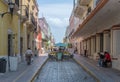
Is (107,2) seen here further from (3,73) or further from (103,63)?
(103,63)

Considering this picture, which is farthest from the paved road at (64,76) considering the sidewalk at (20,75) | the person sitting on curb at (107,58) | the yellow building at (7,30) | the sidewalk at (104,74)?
the yellow building at (7,30)

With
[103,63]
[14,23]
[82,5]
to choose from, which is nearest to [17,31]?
[14,23]

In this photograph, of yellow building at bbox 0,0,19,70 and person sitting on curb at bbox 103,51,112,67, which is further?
person sitting on curb at bbox 103,51,112,67

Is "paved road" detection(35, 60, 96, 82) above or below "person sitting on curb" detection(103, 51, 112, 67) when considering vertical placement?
below

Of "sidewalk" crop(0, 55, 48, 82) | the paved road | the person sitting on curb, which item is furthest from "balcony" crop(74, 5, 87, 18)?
"sidewalk" crop(0, 55, 48, 82)

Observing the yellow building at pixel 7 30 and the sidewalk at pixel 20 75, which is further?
the yellow building at pixel 7 30

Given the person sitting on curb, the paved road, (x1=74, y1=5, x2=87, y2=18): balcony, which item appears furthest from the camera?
(x1=74, y1=5, x2=87, y2=18): balcony

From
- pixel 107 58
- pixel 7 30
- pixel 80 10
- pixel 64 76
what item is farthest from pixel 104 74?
pixel 80 10

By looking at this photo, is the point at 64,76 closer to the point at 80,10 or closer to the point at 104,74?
the point at 104,74

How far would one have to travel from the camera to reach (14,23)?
94.4 feet

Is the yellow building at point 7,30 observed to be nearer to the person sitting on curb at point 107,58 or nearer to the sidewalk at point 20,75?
the sidewalk at point 20,75

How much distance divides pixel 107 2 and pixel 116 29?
25.6 feet

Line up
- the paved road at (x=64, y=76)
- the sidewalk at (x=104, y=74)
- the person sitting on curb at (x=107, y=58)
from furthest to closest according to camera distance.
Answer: the person sitting on curb at (x=107, y=58), the paved road at (x=64, y=76), the sidewalk at (x=104, y=74)

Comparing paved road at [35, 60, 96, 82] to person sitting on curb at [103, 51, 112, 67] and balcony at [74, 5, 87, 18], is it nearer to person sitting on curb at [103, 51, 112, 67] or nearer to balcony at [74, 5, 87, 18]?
person sitting on curb at [103, 51, 112, 67]
